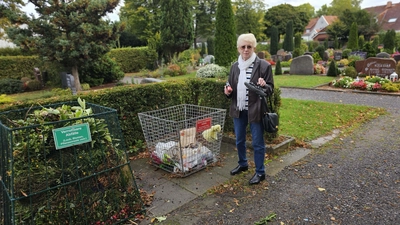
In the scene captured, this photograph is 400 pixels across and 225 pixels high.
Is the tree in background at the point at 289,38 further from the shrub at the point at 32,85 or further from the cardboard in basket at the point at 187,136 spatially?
the cardboard in basket at the point at 187,136

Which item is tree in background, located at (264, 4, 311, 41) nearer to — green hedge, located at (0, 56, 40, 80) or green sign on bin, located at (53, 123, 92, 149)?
green hedge, located at (0, 56, 40, 80)

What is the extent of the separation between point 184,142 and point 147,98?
1.61m

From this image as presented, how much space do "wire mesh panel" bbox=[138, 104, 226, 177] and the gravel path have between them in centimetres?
76

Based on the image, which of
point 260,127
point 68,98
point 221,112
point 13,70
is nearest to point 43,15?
point 13,70

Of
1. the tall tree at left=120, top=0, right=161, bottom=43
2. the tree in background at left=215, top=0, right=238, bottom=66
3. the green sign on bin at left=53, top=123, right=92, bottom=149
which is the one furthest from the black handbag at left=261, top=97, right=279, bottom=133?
the tall tree at left=120, top=0, right=161, bottom=43

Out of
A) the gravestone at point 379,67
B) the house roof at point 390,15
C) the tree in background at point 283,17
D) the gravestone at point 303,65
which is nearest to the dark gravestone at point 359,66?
the gravestone at point 379,67

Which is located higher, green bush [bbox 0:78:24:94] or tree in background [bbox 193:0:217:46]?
tree in background [bbox 193:0:217:46]

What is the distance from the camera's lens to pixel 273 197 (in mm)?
3125

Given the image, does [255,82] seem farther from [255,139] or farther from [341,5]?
[341,5]

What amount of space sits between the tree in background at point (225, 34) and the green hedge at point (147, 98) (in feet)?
27.8

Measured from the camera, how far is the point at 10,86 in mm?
13812

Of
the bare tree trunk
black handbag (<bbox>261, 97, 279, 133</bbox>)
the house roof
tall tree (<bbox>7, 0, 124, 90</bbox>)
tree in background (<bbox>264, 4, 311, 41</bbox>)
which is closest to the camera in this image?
black handbag (<bbox>261, 97, 279, 133</bbox>)

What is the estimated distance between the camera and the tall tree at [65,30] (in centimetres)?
1138

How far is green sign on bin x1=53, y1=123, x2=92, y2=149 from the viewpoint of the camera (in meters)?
2.25
